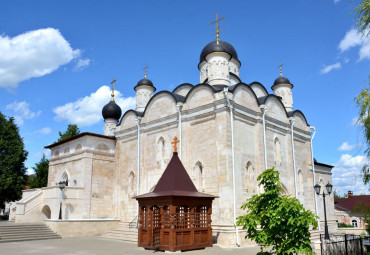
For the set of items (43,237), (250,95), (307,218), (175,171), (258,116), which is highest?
(250,95)

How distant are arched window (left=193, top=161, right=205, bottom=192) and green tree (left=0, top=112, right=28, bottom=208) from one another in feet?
49.7

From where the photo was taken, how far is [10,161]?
2375cm

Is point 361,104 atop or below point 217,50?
below

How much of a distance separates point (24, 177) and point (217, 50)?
18217mm

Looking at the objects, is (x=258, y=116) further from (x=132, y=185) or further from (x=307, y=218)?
(x=307, y=218)

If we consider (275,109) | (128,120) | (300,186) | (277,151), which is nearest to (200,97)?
(275,109)

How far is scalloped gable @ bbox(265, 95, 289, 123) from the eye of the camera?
1704cm

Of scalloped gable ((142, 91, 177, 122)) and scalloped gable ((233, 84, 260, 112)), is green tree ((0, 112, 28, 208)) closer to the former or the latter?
scalloped gable ((142, 91, 177, 122))

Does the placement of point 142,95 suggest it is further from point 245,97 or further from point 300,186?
point 300,186

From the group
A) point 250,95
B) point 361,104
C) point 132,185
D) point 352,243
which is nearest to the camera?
point 361,104

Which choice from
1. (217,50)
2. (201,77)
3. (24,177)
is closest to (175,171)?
(217,50)

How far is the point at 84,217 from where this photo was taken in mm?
17609

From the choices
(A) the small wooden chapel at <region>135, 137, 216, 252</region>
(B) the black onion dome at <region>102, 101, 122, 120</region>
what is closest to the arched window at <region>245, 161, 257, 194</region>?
(A) the small wooden chapel at <region>135, 137, 216, 252</region>

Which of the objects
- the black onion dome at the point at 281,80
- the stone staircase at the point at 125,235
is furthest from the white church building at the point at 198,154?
the stone staircase at the point at 125,235
